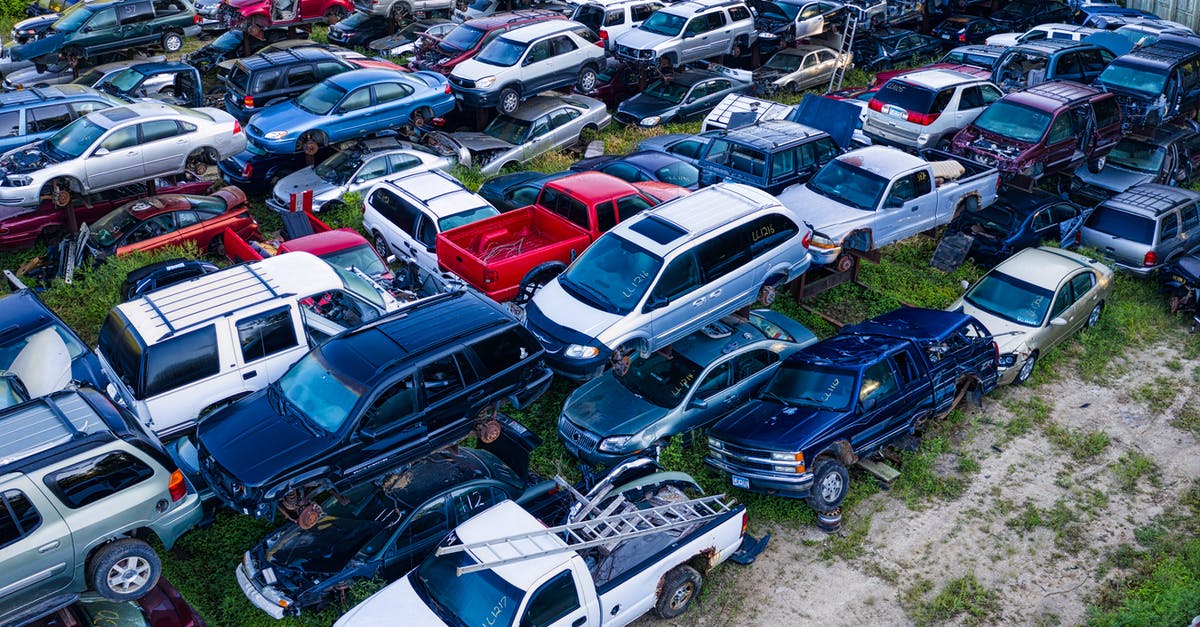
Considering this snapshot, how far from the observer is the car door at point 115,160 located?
16.1 m

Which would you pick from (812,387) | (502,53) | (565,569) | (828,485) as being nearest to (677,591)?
(565,569)

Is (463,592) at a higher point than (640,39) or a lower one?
lower

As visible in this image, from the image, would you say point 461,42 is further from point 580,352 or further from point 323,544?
point 323,544

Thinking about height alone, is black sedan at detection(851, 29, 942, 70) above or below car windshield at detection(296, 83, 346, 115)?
below

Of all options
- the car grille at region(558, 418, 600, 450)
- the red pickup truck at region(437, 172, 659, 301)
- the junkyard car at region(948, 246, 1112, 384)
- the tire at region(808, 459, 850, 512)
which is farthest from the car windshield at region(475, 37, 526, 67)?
the tire at region(808, 459, 850, 512)

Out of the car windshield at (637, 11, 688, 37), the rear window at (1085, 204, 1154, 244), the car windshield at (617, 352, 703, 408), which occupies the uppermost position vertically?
the car windshield at (637, 11, 688, 37)

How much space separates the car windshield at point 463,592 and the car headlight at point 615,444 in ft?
8.94

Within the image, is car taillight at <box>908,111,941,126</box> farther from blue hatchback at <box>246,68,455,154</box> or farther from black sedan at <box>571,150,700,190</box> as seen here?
A: blue hatchback at <box>246,68,455,154</box>

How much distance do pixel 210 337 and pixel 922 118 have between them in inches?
529

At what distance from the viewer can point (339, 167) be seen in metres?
17.7

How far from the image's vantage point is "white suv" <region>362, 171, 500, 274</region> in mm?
15102

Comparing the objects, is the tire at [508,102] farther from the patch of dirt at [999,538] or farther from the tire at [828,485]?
the tire at [828,485]

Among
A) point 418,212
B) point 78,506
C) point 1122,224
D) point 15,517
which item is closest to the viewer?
point 15,517

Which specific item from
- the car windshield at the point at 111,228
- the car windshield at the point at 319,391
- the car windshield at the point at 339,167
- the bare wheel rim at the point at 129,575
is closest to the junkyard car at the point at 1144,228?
the car windshield at the point at 339,167
